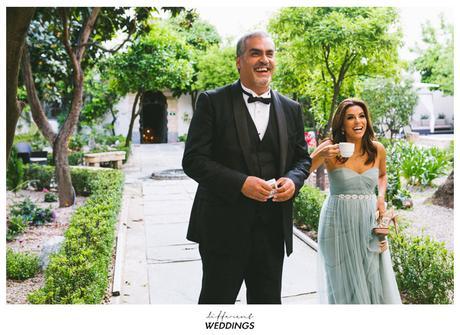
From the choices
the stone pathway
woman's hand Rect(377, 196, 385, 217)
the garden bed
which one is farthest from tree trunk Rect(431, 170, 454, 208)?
the garden bed

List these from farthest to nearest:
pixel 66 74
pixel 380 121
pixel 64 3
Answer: pixel 380 121 < pixel 66 74 < pixel 64 3

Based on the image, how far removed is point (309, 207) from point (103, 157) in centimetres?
708

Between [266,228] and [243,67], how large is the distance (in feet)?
2.69

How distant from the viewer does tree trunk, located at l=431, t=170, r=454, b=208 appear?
223 inches

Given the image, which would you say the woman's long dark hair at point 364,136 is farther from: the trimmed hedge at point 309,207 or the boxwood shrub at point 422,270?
the trimmed hedge at point 309,207

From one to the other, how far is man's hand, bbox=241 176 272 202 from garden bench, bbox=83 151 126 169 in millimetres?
9005

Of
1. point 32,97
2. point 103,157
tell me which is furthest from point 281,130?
point 103,157

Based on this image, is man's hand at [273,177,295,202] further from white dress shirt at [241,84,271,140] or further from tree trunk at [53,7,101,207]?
tree trunk at [53,7,101,207]

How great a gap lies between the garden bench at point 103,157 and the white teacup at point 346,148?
8.87 meters

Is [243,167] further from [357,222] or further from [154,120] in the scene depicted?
[154,120]
